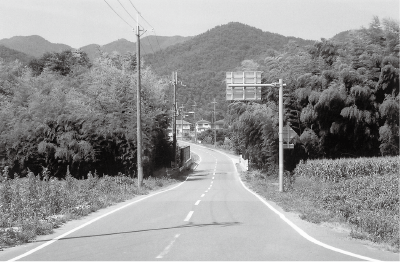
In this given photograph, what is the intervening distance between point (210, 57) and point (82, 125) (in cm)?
9713

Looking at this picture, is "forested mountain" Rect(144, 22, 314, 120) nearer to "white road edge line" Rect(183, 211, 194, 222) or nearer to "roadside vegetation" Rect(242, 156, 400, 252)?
"roadside vegetation" Rect(242, 156, 400, 252)

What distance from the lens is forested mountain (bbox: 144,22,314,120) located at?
107669 millimetres

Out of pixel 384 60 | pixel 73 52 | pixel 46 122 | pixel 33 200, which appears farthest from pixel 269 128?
pixel 73 52

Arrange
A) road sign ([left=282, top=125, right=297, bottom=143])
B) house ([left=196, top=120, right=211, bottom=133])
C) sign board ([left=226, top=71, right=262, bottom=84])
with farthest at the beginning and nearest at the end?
house ([left=196, top=120, right=211, bottom=133])
road sign ([left=282, top=125, right=297, bottom=143])
sign board ([left=226, top=71, right=262, bottom=84])

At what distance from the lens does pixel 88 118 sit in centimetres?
3072

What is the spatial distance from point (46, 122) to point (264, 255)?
87.6ft

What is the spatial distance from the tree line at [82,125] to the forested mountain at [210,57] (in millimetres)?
66456

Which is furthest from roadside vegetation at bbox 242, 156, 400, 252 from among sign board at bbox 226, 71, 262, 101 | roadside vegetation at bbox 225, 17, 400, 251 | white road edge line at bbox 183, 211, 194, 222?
sign board at bbox 226, 71, 262, 101

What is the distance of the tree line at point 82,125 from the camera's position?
1204 inches

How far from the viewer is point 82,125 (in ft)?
101

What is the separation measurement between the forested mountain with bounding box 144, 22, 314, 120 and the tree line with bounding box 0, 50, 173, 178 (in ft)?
218

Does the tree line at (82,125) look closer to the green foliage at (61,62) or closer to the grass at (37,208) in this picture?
the grass at (37,208)

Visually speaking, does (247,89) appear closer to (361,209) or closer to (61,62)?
(361,209)

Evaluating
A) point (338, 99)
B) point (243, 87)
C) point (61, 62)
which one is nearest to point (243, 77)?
point (243, 87)
